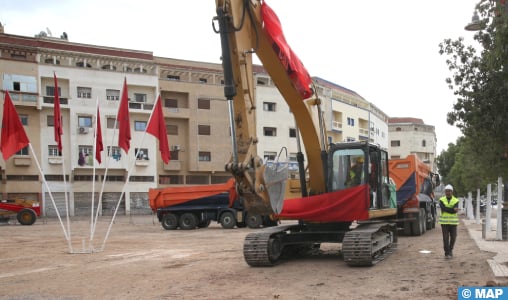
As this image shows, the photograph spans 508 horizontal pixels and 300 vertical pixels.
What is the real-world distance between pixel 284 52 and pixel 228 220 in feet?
57.1

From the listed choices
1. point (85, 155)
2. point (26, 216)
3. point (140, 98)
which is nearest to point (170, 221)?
point (26, 216)

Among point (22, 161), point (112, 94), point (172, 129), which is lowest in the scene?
point (22, 161)

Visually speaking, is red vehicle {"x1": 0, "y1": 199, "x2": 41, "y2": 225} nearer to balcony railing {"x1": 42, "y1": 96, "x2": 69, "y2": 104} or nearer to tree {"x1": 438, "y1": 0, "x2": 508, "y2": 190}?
balcony railing {"x1": 42, "y1": 96, "x2": 69, "y2": 104}

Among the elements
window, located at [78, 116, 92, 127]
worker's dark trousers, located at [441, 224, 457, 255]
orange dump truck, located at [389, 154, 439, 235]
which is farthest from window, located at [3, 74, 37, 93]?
worker's dark trousers, located at [441, 224, 457, 255]

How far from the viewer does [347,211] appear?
1107cm

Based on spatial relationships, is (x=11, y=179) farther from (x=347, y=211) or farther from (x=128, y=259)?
(x=347, y=211)

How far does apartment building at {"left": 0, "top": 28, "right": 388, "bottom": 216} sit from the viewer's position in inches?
1868

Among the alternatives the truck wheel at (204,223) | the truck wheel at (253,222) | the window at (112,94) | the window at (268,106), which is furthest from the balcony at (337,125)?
the truck wheel at (253,222)

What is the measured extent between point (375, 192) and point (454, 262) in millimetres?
2159

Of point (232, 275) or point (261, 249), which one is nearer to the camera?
point (232, 275)

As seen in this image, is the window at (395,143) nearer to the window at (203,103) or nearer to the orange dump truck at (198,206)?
the window at (203,103)

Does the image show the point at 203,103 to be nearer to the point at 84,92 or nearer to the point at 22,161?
the point at 84,92

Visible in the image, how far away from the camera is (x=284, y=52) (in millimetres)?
9445

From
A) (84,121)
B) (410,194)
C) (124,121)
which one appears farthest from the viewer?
(84,121)
